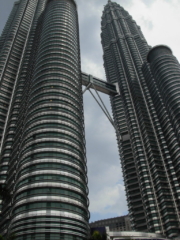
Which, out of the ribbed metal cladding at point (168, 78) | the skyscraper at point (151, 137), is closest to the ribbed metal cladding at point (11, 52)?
the skyscraper at point (151, 137)

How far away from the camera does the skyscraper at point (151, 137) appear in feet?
353

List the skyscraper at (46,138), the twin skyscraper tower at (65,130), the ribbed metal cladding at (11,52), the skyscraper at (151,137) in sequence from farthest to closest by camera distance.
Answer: the ribbed metal cladding at (11,52) → the skyscraper at (151,137) → the twin skyscraper tower at (65,130) → the skyscraper at (46,138)

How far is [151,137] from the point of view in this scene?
431 ft

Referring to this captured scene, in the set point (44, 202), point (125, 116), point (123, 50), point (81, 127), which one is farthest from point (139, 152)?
point (123, 50)

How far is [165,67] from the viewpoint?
142 m

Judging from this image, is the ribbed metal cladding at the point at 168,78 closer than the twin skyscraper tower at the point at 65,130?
No

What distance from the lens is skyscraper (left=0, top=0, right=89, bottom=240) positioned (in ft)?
211

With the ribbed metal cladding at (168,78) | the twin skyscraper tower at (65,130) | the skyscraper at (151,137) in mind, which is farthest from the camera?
the ribbed metal cladding at (168,78)

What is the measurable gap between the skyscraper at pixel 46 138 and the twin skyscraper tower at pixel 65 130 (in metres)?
0.29

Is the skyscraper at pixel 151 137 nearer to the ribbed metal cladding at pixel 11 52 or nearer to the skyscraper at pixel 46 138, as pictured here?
the skyscraper at pixel 46 138

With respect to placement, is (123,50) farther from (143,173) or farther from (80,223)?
(80,223)

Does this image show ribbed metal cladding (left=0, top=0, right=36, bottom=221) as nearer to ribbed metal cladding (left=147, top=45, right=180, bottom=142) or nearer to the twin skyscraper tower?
the twin skyscraper tower

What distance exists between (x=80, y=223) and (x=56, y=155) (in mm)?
20073

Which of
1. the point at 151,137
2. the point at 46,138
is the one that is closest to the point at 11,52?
the point at 46,138
